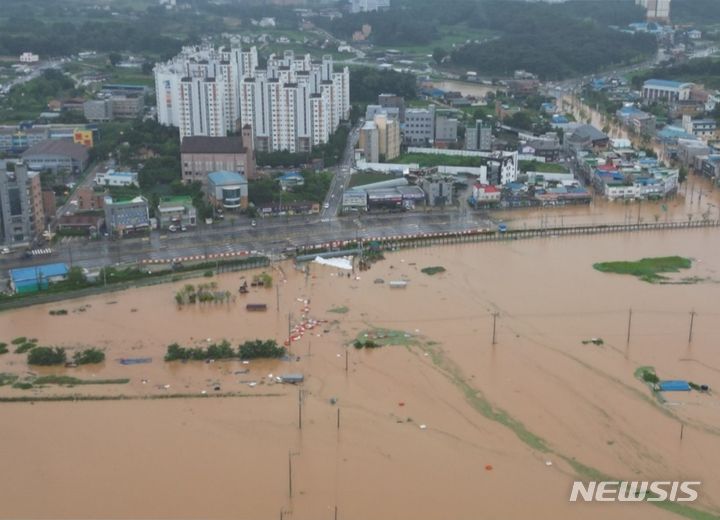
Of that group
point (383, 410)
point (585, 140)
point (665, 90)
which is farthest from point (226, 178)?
point (665, 90)

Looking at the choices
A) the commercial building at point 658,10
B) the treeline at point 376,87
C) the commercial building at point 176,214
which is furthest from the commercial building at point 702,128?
the commercial building at point 658,10

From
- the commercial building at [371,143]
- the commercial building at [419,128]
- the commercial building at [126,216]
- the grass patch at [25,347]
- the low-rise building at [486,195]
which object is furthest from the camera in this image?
the commercial building at [419,128]

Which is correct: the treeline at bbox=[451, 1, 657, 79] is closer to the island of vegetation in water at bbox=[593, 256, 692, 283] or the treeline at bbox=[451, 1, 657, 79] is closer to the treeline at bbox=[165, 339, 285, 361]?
the island of vegetation in water at bbox=[593, 256, 692, 283]

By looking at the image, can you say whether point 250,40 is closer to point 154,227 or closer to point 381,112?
point 381,112

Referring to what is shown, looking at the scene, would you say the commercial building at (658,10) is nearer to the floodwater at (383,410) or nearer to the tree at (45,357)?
the floodwater at (383,410)

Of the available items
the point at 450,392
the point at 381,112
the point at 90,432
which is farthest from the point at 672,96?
the point at 90,432

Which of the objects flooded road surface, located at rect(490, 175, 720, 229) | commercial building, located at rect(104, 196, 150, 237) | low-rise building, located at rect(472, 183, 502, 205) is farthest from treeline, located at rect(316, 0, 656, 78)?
commercial building, located at rect(104, 196, 150, 237)
